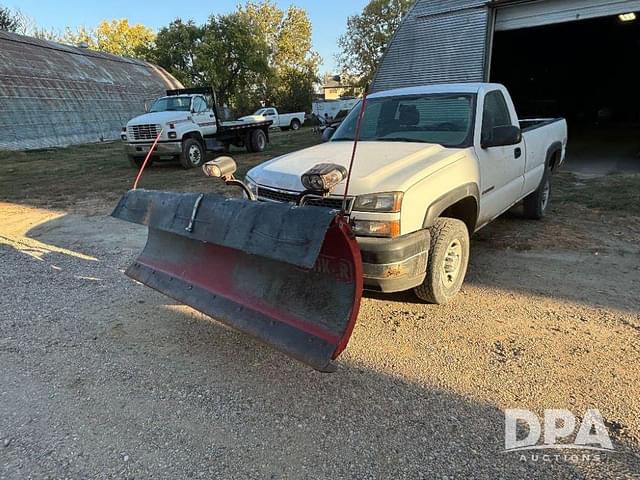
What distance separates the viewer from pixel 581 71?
24656 millimetres

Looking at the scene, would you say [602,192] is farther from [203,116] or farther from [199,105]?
[199,105]

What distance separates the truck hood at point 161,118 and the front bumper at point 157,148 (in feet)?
1.99

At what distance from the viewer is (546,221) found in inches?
253

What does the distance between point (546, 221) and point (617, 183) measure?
3.84 meters

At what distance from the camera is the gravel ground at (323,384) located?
2287 mm

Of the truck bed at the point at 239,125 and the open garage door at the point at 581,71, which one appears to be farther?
the truck bed at the point at 239,125

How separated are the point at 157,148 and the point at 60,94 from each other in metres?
14.2

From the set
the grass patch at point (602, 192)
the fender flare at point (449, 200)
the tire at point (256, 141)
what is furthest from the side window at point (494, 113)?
the tire at point (256, 141)

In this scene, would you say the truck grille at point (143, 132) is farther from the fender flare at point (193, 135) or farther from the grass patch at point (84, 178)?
the grass patch at point (84, 178)

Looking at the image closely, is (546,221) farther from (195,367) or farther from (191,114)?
(191,114)

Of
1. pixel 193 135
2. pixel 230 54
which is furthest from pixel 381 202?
pixel 230 54

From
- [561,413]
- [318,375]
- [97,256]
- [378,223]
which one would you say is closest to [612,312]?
[561,413]

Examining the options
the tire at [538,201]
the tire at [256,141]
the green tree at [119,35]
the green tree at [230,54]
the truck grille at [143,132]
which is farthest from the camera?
the green tree at [119,35]

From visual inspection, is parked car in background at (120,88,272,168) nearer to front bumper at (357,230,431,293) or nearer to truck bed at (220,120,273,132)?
truck bed at (220,120,273,132)
